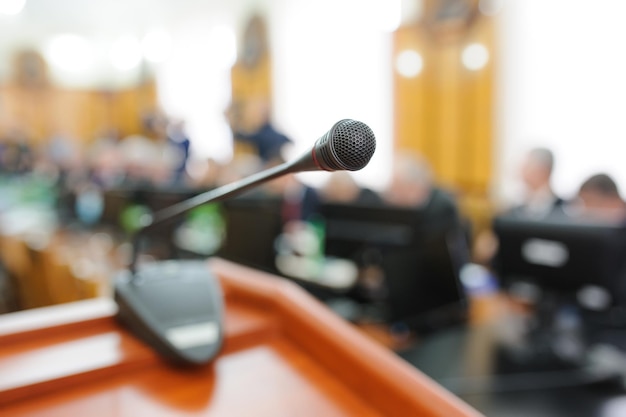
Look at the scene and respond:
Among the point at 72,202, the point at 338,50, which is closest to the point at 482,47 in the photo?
the point at 338,50

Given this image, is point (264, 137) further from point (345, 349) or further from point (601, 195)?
point (345, 349)

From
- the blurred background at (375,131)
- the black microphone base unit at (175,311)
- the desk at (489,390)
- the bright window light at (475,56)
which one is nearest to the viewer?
the black microphone base unit at (175,311)

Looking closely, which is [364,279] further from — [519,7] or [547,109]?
[519,7]

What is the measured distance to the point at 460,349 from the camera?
171cm

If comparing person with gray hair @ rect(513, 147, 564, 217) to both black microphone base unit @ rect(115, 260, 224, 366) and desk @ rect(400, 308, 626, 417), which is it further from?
black microphone base unit @ rect(115, 260, 224, 366)

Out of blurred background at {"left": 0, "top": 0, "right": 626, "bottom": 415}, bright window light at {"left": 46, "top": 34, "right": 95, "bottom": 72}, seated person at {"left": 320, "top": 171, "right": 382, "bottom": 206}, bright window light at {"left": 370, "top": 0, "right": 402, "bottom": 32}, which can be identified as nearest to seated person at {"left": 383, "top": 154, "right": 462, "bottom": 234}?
blurred background at {"left": 0, "top": 0, "right": 626, "bottom": 415}

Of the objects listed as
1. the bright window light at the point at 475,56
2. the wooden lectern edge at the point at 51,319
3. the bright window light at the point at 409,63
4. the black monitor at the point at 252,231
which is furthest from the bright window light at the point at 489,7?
the wooden lectern edge at the point at 51,319

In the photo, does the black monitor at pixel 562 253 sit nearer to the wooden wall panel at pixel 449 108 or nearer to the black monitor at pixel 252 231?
the black monitor at pixel 252 231

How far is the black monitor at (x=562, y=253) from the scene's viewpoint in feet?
5.14

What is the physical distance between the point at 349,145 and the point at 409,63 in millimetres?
4645

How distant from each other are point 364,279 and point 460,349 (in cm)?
76

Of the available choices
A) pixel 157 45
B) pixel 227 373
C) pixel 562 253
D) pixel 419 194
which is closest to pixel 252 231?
pixel 419 194

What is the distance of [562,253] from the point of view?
1.63 m

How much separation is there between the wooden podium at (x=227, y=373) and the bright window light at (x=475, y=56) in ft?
13.0
